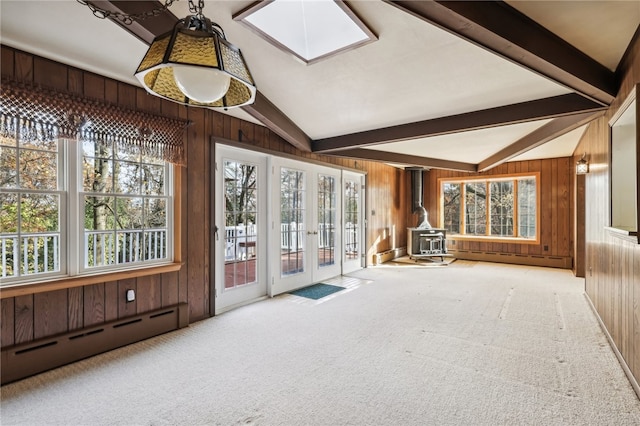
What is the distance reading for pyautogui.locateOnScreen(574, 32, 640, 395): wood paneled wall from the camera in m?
2.28

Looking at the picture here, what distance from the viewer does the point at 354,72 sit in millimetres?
2861

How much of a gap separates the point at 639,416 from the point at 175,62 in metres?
3.17

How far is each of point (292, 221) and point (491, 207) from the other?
18.1ft

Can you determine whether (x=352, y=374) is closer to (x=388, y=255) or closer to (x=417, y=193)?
(x=388, y=255)

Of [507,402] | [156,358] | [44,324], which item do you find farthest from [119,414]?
[507,402]

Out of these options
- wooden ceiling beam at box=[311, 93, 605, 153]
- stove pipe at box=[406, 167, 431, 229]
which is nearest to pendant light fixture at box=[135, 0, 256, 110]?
wooden ceiling beam at box=[311, 93, 605, 153]

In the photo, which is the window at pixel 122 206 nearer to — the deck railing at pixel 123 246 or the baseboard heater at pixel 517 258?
the deck railing at pixel 123 246

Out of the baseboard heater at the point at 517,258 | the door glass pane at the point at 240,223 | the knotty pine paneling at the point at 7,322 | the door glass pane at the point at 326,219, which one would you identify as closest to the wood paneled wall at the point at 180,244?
the knotty pine paneling at the point at 7,322

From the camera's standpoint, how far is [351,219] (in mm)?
6496

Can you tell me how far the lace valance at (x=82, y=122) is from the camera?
7.54ft

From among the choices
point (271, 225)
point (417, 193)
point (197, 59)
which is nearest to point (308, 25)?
point (197, 59)

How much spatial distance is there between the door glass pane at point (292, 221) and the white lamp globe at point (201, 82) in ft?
11.1

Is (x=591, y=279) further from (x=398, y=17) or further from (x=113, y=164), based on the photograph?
(x=113, y=164)

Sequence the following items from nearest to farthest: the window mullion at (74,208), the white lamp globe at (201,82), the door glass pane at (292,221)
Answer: the white lamp globe at (201,82), the window mullion at (74,208), the door glass pane at (292,221)
